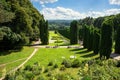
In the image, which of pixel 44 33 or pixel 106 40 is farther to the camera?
pixel 44 33

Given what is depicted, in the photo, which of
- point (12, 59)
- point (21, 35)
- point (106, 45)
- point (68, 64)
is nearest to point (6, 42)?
point (21, 35)

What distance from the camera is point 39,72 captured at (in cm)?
2095

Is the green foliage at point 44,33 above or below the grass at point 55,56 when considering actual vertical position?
above

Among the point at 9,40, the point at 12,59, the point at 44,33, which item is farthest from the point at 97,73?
the point at 44,33

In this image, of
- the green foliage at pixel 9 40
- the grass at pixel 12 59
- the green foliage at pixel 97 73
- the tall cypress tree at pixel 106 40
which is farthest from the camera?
the green foliage at pixel 9 40

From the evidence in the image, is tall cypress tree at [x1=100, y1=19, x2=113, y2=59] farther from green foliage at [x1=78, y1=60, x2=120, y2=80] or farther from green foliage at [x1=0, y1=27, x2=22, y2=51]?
green foliage at [x1=78, y1=60, x2=120, y2=80]

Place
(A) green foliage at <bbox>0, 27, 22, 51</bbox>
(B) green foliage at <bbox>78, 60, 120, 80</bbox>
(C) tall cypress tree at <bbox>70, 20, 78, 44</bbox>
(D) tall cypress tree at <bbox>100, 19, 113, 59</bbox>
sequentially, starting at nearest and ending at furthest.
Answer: (B) green foliage at <bbox>78, 60, 120, 80</bbox> → (D) tall cypress tree at <bbox>100, 19, 113, 59</bbox> → (A) green foliage at <bbox>0, 27, 22, 51</bbox> → (C) tall cypress tree at <bbox>70, 20, 78, 44</bbox>

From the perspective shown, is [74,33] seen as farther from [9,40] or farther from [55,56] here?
[9,40]

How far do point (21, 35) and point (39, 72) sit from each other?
47.7 feet

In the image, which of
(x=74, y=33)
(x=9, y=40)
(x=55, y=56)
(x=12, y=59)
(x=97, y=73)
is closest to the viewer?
(x=97, y=73)

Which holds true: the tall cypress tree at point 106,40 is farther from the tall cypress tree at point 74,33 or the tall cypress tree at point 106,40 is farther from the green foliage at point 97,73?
the tall cypress tree at point 74,33

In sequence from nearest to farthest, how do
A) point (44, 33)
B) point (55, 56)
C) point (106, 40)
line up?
point (106, 40), point (55, 56), point (44, 33)

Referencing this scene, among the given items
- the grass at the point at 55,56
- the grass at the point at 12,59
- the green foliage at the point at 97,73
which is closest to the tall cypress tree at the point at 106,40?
the grass at the point at 55,56

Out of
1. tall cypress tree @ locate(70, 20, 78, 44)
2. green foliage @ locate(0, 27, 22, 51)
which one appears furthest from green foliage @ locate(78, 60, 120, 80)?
tall cypress tree @ locate(70, 20, 78, 44)
